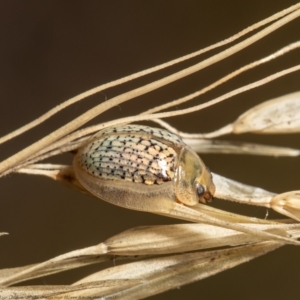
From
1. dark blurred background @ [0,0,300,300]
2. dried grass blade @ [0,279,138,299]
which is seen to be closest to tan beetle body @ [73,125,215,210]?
dried grass blade @ [0,279,138,299]

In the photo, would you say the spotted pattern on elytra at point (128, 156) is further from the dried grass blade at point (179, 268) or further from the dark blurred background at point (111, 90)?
the dark blurred background at point (111, 90)

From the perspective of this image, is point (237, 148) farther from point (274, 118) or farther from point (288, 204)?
point (288, 204)

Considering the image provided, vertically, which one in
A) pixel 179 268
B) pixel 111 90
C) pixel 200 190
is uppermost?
pixel 111 90

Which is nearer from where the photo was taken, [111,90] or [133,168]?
[133,168]

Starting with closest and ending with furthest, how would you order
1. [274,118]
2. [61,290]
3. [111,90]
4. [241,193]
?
[61,290] → [241,193] → [274,118] → [111,90]

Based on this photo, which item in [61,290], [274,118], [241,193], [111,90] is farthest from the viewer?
[111,90]

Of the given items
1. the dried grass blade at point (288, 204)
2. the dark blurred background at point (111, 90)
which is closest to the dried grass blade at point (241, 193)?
the dried grass blade at point (288, 204)

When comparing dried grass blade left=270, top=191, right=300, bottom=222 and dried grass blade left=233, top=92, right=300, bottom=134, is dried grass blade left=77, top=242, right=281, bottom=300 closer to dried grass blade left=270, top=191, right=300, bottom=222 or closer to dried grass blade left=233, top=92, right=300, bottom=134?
dried grass blade left=270, top=191, right=300, bottom=222

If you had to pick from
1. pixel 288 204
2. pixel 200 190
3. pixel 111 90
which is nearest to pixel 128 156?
pixel 200 190
